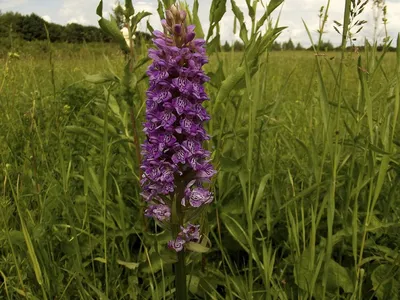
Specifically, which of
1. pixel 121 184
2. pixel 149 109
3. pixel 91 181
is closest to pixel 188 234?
pixel 149 109

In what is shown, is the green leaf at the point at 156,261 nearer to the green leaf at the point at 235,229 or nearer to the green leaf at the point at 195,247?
the green leaf at the point at 195,247

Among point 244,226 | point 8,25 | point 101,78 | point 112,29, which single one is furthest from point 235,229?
point 8,25

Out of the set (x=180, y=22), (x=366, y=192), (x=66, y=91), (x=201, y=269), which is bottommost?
(x=201, y=269)

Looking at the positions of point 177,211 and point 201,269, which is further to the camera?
point 201,269

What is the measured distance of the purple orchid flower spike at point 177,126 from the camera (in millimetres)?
1229

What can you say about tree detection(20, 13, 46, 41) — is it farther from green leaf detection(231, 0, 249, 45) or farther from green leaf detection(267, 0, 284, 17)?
green leaf detection(267, 0, 284, 17)

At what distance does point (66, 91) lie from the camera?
148 inches

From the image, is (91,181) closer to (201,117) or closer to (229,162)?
(229,162)

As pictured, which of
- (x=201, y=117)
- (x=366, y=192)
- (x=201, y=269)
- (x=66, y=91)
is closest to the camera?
(x=201, y=117)

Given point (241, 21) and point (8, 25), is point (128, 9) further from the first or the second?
point (8, 25)

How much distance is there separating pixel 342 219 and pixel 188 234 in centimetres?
65

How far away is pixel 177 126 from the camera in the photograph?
125 centimetres

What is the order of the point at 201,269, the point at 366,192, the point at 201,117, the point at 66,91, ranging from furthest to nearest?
the point at 66,91 → the point at 366,192 → the point at 201,269 → the point at 201,117

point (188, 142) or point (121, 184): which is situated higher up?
point (188, 142)
